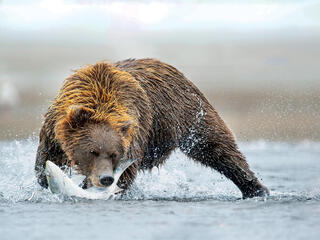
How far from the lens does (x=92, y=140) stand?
371 inches

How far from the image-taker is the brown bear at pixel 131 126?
31.1ft

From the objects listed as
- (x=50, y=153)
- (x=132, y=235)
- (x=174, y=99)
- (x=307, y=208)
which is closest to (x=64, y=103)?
(x=50, y=153)

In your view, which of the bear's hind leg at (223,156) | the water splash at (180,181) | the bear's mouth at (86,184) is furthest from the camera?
the bear's hind leg at (223,156)

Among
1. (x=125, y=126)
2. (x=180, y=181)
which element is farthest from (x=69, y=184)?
(x=180, y=181)

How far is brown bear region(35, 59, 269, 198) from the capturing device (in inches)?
374

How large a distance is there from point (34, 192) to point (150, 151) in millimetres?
1925

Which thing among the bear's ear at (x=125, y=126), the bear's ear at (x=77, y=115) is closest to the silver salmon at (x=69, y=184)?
the bear's ear at (x=125, y=126)

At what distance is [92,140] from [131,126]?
68 cm

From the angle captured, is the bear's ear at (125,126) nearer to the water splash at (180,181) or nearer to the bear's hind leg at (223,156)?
the water splash at (180,181)

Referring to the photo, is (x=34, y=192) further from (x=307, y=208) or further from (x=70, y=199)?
(x=307, y=208)

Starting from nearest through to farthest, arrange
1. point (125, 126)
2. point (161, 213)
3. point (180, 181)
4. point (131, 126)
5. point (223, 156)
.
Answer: point (161, 213) < point (125, 126) < point (131, 126) < point (223, 156) < point (180, 181)

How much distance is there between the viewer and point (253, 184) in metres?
11.9

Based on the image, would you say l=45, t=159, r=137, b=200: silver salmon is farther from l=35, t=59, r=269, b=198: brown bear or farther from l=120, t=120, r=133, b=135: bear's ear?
l=120, t=120, r=133, b=135: bear's ear

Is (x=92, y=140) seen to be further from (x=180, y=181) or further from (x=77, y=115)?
(x=180, y=181)
